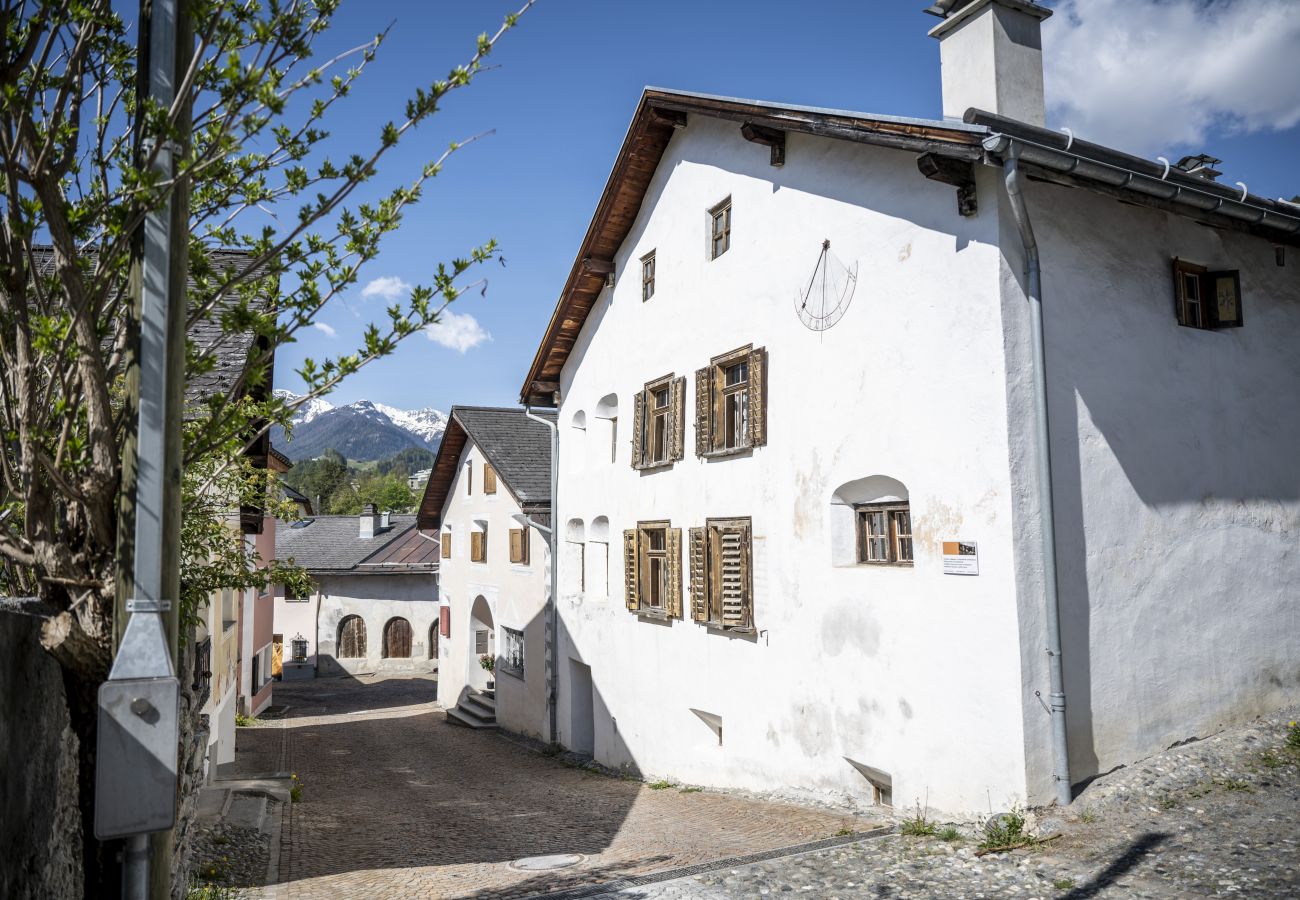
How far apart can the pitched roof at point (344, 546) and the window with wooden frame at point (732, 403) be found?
23.8 metres

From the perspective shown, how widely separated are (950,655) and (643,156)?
933 cm

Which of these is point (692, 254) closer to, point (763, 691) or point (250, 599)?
point (763, 691)

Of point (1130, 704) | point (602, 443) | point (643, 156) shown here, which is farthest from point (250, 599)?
point (1130, 704)

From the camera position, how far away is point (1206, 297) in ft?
31.7

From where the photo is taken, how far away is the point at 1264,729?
351 inches

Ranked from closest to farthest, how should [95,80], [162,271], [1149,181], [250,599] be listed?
[162,271]
[95,80]
[1149,181]
[250,599]

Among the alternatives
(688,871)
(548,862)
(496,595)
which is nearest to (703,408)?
(548,862)

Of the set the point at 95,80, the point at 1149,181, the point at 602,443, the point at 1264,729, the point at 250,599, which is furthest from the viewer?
the point at 250,599

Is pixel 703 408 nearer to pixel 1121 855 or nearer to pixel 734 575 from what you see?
pixel 734 575

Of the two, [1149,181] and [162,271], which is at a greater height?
[1149,181]

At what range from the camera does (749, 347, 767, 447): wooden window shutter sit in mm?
11383

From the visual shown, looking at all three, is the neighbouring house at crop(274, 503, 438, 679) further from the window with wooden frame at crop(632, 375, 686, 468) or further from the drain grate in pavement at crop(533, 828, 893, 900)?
the drain grate in pavement at crop(533, 828, 893, 900)

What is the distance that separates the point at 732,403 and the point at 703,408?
0.57m

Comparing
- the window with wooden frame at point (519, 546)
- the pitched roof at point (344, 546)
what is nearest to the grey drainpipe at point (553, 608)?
the window with wooden frame at point (519, 546)
